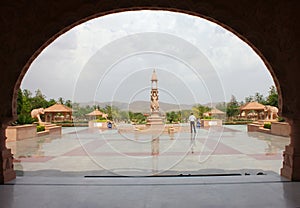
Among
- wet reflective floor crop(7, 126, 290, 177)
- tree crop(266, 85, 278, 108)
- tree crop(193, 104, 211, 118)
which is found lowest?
wet reflective floor crop(7, 126, 290, 177)

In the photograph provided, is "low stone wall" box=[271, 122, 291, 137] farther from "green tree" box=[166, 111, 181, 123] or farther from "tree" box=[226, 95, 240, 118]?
"tree" box=[226, 95, 240, 118]

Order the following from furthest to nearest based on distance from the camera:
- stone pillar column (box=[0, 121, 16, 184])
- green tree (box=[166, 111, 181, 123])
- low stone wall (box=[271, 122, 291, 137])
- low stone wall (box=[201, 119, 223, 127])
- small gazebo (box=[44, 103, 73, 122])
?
1. small gazebo (box=[44, 103, 73, 122])
2. green tree (box=[166, 111, 181, 123])
3. low stone wall (box=[201, 119, 223, 127])
4. low stone wall (box=[271, 122, 291, 137])
5. stone pillar column (box=[0, 121, 16, 184])

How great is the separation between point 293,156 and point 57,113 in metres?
21.3

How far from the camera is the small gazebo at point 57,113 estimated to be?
68.7ft

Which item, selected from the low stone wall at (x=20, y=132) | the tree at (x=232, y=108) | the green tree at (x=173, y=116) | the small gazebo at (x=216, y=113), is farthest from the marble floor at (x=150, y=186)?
the tree at (x=232, y=108)

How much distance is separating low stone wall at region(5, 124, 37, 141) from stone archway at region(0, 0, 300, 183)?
766 cm

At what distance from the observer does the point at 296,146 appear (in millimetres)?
4082

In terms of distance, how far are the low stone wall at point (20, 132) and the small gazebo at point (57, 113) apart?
28.1 feet

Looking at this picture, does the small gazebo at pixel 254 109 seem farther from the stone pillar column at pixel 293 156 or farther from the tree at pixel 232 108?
the stone pillar column at pixel 293 156

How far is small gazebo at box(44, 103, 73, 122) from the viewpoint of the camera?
68.7 ft

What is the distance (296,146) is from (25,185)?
399cm

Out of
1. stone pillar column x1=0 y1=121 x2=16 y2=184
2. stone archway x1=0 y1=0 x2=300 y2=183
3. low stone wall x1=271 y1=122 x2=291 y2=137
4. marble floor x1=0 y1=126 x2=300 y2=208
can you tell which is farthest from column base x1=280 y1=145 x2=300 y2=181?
low stone wall x1=271 y1=122 x2=291 y2=137

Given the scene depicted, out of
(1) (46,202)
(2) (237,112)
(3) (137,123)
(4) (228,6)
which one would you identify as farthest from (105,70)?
(2) (237,112)

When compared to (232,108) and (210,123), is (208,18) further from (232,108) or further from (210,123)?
(232,108)
